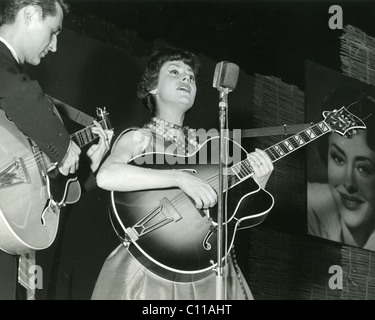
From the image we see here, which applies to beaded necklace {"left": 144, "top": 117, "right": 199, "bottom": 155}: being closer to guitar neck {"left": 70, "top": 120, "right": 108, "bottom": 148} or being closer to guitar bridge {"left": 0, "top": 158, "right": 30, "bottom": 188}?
guitar neck {"left": 70, "top": 120, "right": 108, "bottom": 148}

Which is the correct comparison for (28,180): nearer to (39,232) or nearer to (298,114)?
(39,232)

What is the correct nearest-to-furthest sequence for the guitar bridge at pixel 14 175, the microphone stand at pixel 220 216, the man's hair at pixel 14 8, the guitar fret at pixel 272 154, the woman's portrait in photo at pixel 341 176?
the microphone stand at pixel 220 216 → the guitar bridge at pixel 14 175 → the man's hair at pixel 14 8 → the guitar fret at pixel 272 154 → the woman's portrait in photo at pixel 341 176

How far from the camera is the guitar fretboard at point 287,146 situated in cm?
336

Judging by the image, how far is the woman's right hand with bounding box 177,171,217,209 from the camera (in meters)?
3.26

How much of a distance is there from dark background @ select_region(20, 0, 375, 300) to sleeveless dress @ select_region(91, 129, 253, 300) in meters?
0.05

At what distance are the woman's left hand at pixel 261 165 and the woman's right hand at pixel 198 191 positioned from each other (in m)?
0.24

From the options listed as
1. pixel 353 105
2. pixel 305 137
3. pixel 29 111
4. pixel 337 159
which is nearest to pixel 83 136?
pixel 29 111

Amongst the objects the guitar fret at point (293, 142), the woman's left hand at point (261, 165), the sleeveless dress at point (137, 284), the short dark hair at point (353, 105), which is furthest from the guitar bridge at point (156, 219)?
the short dark hair at point (353, 105)

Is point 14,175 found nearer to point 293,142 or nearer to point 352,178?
point 293,142

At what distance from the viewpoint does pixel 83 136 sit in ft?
10.9

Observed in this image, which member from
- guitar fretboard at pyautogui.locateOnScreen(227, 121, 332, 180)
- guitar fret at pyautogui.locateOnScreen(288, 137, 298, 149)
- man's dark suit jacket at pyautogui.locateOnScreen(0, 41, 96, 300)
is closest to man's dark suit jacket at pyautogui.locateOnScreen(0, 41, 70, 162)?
man's dark suit jacket at pyautogui.locateOnScreen(0, 41, 96, 300)

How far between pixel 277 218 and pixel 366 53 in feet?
3.26

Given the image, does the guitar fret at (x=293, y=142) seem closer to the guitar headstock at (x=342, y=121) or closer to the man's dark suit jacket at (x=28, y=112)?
the guitar headstock at (x=342, y=121)
